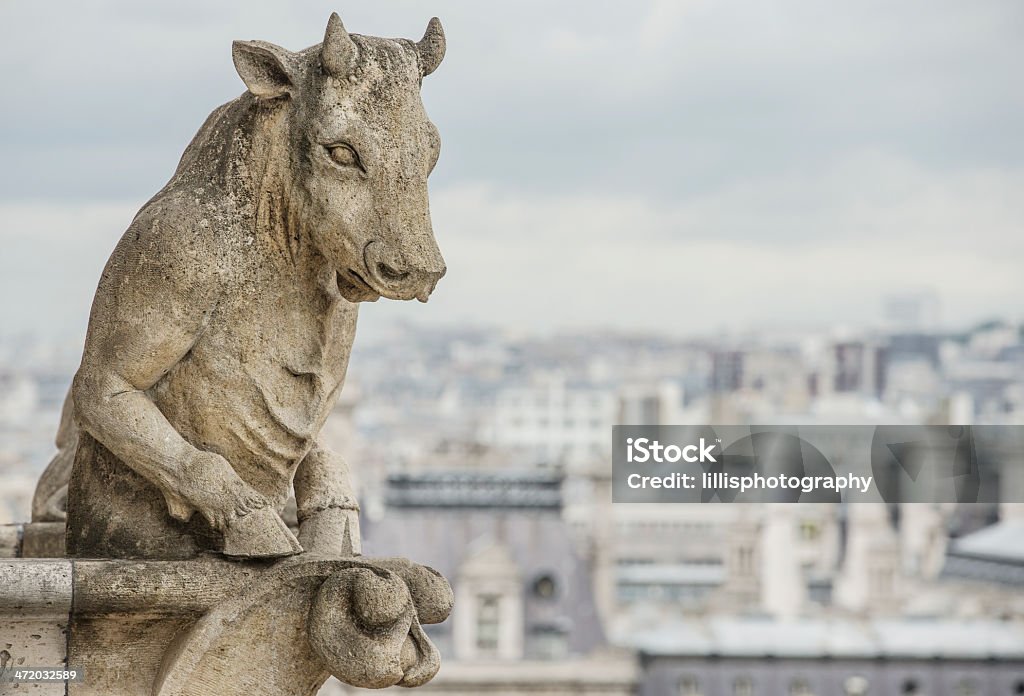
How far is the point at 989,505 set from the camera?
311 feet

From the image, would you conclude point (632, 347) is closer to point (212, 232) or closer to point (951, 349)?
point (951, 349)

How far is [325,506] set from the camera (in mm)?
5254

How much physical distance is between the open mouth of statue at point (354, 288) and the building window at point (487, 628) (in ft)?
159

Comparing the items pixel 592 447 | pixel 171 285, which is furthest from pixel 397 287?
pixel 592 447

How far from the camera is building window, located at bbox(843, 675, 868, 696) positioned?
5650 centimetres

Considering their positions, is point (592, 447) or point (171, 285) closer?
point (171, 285)

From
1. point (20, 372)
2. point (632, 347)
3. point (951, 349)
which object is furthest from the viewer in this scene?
point (632, 347)

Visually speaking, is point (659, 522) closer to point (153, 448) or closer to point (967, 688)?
point (967, 688)

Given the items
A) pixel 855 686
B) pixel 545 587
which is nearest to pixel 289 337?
pixel 545 587

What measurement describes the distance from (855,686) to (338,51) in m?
53.8

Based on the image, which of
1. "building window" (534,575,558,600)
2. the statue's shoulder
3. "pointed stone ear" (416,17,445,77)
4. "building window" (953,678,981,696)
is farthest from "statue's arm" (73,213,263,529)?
"building window" (953,678,981,696)

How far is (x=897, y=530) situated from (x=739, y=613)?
33497 millimetres

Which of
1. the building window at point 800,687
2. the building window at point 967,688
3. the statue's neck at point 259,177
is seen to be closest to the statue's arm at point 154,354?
the statue's neck at point 259,177

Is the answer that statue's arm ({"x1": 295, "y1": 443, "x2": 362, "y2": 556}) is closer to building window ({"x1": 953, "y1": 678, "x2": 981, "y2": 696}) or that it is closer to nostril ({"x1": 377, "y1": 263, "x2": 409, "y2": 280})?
nostril ({"x1": 377, "y1": 263, "x2": 409, "y2": 280})
